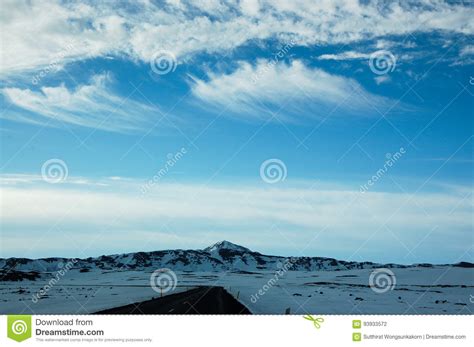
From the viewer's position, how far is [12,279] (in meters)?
94.7
